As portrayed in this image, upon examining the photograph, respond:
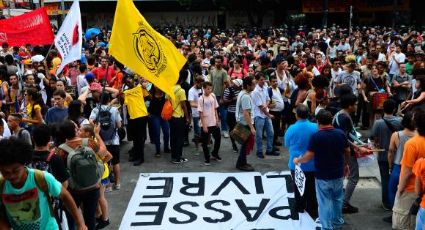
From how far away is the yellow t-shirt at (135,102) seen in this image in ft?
28.6

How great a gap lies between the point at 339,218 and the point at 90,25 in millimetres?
41696

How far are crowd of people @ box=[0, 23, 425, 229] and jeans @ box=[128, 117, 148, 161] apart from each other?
0.02 meters

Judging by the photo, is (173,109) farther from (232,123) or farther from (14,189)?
(14,189)

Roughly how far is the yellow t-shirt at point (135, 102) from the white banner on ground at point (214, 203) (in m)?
1.18

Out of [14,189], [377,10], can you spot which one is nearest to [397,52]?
[14,189]

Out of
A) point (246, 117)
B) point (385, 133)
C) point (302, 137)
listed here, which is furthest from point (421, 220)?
point (246, 117)

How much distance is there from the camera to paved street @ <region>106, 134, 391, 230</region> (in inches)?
259

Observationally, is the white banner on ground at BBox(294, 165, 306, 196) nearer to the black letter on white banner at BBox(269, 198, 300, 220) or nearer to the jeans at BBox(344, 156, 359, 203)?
the black letter on white banner at BBox(269, 198, 300, 220)

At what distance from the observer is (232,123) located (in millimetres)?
9547

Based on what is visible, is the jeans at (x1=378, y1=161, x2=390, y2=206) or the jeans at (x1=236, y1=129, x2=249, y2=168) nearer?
the jeans at (x1=378, y1=161, x2=390, y2=206)

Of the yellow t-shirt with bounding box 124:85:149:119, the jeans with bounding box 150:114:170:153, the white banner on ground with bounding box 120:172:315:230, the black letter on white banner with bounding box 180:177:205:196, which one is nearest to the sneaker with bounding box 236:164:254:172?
the white banner on ground with bounding box 120:172:315:230

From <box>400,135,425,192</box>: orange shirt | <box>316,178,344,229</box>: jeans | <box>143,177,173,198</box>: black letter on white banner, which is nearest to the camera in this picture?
<box>400,135,425,192</box>: orange shirt

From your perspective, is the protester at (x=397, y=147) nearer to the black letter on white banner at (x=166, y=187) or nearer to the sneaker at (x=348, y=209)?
the sneaker at (x=348, y=209)

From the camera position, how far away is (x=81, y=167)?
5.14 m
